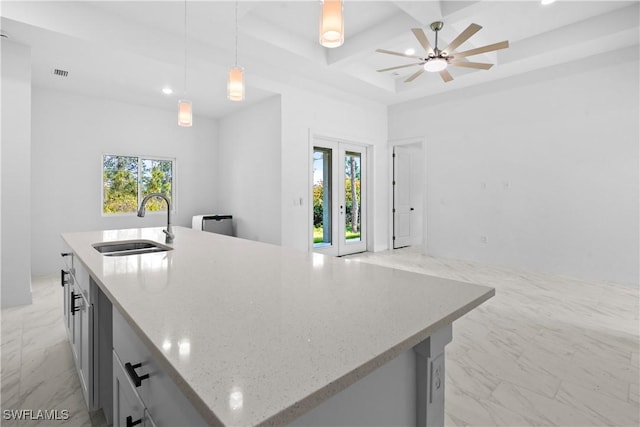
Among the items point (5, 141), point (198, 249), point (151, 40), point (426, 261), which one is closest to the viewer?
point (198, 249)

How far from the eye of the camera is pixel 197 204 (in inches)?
→ 250

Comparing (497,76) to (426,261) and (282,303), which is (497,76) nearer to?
(426,261)

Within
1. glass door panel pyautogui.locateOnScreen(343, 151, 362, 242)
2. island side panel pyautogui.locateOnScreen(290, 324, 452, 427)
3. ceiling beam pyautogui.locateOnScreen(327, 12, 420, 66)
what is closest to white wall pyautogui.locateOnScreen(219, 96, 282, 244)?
ceiling beam pyautogui.locateOnScreen(327, 12, 420, 66)

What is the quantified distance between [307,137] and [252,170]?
3.72ft

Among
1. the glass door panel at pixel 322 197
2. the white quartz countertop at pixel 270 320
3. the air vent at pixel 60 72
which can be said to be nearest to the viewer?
the white quartz countertop at pixel 270 320

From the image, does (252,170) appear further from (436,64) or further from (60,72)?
(436,64)

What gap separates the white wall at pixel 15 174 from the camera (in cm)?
327

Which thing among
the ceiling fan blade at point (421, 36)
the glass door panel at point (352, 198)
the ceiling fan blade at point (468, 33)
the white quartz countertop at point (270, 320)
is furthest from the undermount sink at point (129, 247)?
the glass door panel at point (352, 198)

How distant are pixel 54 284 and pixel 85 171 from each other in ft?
6.01

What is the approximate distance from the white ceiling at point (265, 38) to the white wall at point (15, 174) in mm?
312

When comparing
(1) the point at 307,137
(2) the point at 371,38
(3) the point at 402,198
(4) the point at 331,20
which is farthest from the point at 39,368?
(3) the point at 402,198

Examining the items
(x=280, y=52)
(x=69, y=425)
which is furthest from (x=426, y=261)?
(x=69, y=425)

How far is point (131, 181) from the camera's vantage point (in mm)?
5629

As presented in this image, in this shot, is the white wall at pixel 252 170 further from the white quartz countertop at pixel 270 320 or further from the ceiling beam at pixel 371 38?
the white quartz countertop at pixel 270 320
